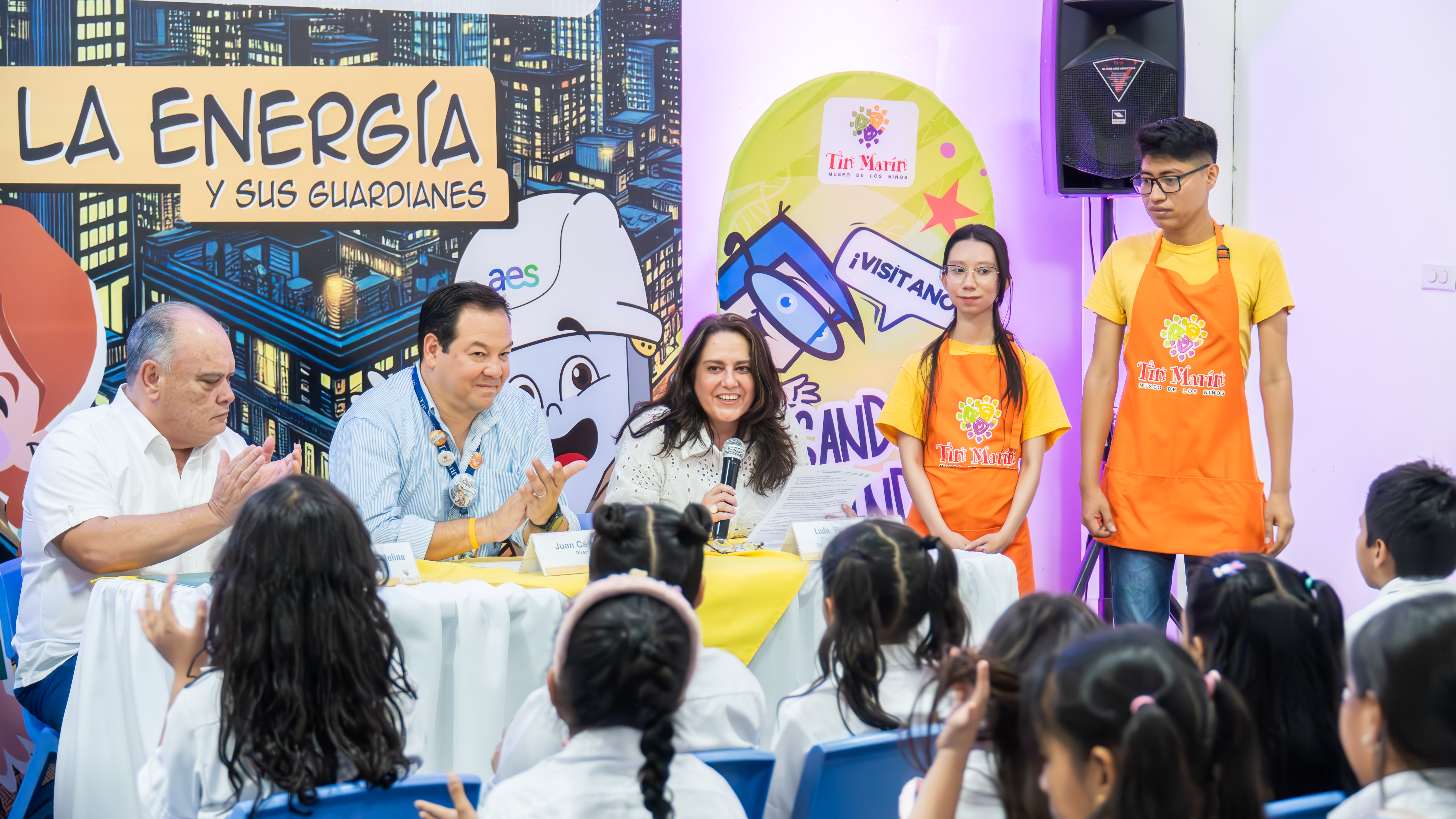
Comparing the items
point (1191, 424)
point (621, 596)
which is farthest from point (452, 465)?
point (1191, 424)

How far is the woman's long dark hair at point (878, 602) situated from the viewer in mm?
1854

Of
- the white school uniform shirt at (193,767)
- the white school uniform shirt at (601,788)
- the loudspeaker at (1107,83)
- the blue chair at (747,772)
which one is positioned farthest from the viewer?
the loudspeaker at (1107,83)

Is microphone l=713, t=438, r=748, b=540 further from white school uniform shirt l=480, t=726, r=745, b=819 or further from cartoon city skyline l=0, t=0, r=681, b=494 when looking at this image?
white school uniform shirt l=480, t=726, r=745, b=819

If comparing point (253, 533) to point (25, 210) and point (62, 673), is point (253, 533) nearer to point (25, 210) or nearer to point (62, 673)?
point (62, 673)

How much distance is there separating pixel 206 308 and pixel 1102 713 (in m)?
3.27

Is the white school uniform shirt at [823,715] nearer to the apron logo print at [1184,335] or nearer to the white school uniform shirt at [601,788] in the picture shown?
the white school uniform shirt at [601,788]

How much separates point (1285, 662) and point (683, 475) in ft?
6.17

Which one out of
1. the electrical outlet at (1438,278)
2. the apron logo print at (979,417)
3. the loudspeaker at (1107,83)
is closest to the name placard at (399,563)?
the apron logo print at (979,417)

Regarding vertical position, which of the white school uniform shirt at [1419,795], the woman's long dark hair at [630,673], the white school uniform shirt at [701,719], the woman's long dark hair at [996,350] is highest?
the woman's long dark hair at [996,350]

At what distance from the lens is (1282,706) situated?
1.68 metres

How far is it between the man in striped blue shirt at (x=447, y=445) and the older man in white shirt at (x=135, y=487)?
366 mm

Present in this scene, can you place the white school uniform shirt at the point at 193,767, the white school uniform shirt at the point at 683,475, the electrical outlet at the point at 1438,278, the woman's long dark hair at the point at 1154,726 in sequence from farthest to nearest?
the electrical outlet at the point at 1438,278 → the white school uniform shirt at the point at 683,475 → the white school uniform shirt at the point at 193,767 → the woman's long dark hair at the point at 1154,726

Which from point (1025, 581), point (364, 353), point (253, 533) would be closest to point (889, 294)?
point (1025, 581)

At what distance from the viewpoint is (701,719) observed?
186 cm
